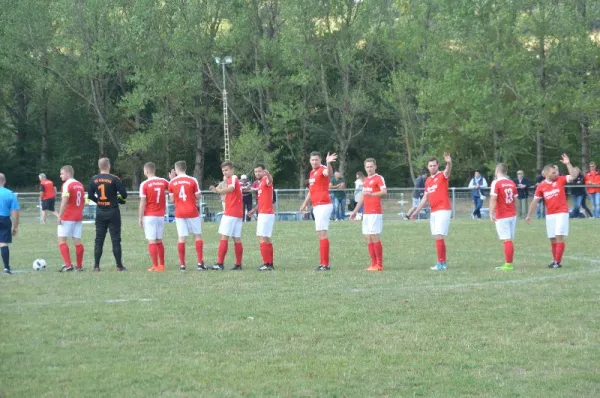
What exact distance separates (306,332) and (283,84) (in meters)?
49.6

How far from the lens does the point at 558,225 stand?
16078 millimetres

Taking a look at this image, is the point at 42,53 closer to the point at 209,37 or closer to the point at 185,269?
the point at 209,37

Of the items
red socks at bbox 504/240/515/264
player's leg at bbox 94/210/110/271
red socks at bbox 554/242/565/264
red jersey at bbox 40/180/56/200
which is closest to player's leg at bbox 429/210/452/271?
red socks at bbox 504/240/515/264

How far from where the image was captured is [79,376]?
771 cm

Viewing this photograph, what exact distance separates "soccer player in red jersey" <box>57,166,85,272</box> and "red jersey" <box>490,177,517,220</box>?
7428mm

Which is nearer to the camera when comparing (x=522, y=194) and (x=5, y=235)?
(x=5, y=235)

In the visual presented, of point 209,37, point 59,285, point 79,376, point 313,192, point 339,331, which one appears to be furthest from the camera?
point 209,37

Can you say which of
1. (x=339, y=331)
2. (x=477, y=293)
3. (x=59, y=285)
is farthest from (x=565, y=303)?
(x=59, y=285)

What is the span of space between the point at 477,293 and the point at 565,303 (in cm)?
135

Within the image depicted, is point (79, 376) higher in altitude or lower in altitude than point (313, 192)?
lower

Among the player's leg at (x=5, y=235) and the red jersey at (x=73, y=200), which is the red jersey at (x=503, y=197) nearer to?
the red jersey at (x=73, y=200)

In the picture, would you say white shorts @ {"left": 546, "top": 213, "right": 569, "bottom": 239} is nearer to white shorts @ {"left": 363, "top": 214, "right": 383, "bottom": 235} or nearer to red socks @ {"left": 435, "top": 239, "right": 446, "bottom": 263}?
red socks @ {"left": 435, "top": 239, "right": 446, "bottom": 263}

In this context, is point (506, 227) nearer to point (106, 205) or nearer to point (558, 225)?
point (558, 225)

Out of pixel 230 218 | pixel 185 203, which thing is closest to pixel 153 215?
pixel 185 203
